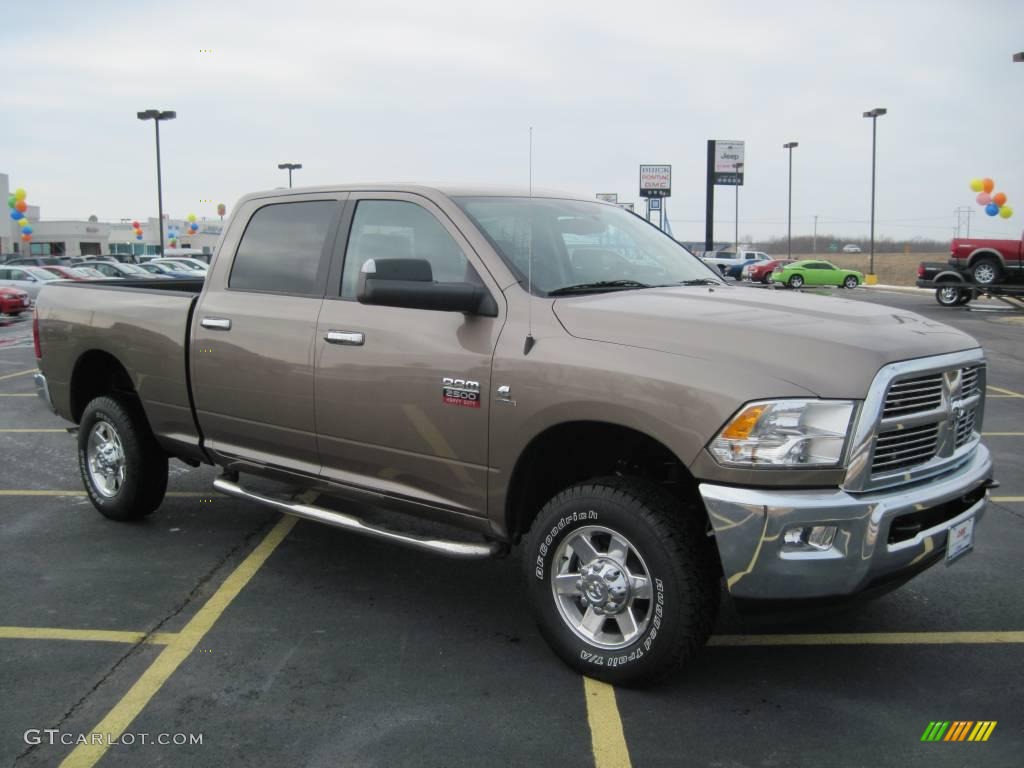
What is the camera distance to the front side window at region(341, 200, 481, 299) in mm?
4293

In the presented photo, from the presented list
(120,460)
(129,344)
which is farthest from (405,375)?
(120,460)

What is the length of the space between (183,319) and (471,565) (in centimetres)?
213

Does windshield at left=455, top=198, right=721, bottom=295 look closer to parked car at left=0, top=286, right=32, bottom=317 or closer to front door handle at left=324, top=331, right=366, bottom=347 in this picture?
front door handle at left=324, top=331, right=366, bottom=347

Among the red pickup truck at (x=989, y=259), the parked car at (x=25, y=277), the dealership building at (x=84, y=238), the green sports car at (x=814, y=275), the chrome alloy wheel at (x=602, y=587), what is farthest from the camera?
the dealership building at (x=84, y=238)

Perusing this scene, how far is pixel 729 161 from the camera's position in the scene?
32.2m

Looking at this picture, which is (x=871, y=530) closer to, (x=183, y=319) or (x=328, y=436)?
Answer: (x=328, y=436)

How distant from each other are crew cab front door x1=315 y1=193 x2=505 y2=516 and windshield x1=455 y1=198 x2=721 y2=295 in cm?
19

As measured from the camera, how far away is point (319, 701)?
3.64m

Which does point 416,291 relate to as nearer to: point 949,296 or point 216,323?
point 216,323

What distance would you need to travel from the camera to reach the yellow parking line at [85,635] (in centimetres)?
423

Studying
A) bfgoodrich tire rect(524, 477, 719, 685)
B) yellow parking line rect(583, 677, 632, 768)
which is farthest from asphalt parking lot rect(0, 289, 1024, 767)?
bfgoodrich tire rect(524, 477, 719, 685)

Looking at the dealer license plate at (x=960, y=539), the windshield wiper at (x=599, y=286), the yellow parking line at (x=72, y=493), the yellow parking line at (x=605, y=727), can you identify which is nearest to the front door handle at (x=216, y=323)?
the windshield wiper at (x=599, y=286)

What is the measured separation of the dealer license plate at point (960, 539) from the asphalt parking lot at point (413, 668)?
19.8 inches

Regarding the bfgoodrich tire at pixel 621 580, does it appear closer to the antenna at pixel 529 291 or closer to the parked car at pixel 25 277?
the antenna at pixel 529 291
